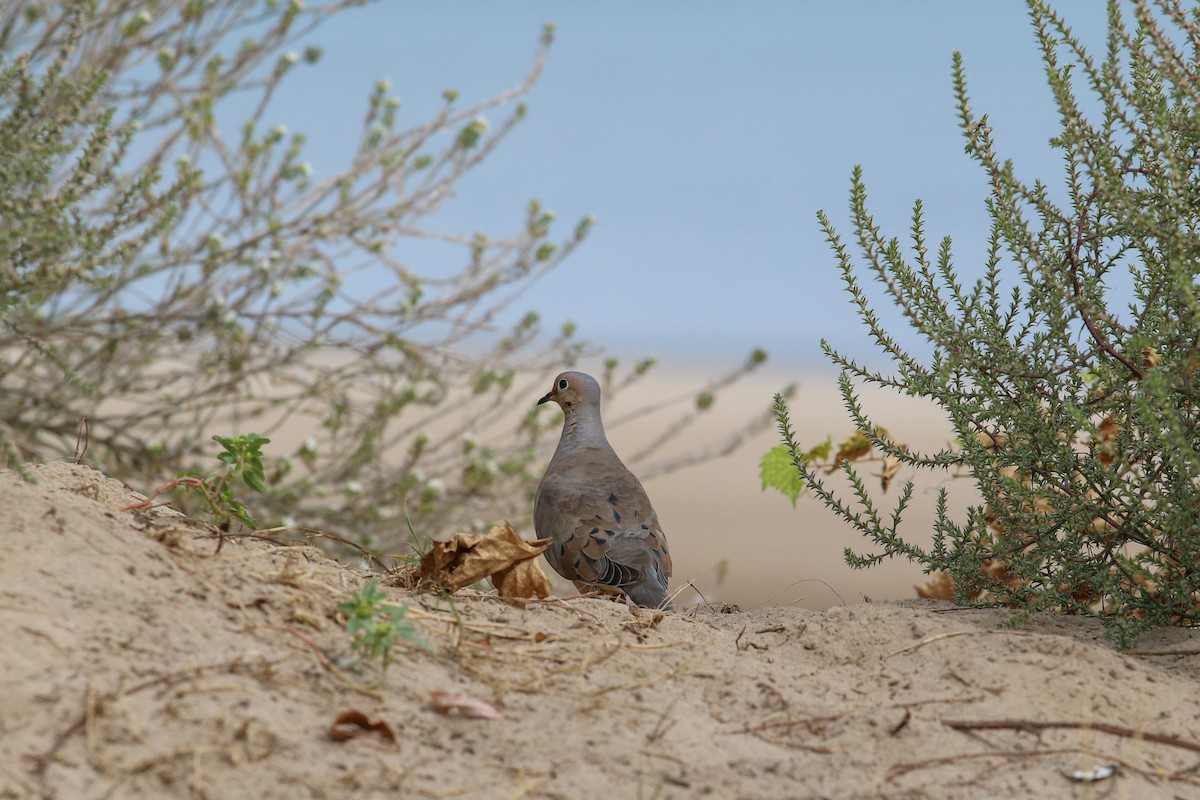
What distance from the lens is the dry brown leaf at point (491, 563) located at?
12.2ft

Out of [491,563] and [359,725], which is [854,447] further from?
[359,725]

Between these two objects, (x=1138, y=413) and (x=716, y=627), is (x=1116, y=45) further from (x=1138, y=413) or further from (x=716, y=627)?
(x=716, y=627)

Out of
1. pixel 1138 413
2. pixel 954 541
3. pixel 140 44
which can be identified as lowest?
pixel 954 541

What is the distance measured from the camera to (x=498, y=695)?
2.84 meters

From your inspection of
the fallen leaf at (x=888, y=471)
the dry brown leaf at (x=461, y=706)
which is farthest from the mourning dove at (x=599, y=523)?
the dry brown leaf at (x=461, y=706)

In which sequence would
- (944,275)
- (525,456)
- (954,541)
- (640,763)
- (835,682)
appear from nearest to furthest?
1. (640,763)
2. (835,682)
3. (944,275)
4. (954,541)
5. (525,456)

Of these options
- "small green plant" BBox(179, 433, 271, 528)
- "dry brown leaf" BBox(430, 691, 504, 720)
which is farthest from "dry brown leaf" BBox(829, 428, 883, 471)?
"dry brown leaf" BBox(430, 691, 504, 720)

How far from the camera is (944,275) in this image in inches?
154

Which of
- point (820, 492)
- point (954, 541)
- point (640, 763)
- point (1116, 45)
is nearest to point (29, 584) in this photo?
point (640, 763)

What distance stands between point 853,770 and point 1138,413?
172 centimetres

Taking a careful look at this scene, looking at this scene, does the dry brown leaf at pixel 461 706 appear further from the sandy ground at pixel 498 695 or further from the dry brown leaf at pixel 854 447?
the dry brown leaf at pixel 854 447

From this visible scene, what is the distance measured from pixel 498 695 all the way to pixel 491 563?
979 mm

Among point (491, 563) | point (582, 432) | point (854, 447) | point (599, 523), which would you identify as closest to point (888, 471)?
point (854, 447)

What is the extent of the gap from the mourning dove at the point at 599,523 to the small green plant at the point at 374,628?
6.45 feet
